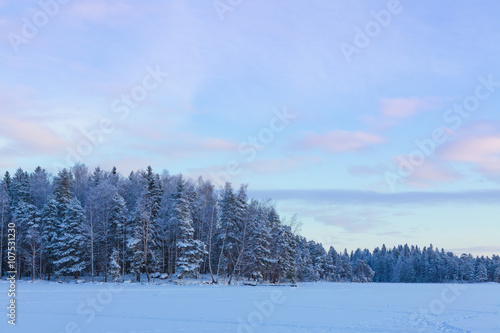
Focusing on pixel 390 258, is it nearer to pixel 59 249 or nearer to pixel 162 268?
pixel 162 268

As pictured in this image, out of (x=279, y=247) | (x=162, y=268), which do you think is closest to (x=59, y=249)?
(x=162, y=268)

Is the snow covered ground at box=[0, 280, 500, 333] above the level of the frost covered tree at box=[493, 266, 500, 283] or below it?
above

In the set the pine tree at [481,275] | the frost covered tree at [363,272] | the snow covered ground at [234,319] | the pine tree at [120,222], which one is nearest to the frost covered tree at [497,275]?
the pine tree at [481,275]

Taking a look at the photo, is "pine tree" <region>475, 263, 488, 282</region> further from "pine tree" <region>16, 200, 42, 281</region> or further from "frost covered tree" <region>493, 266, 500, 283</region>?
"pine tree" <region>16, 200, 42, 281</region>

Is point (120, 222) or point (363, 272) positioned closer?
point (120, 222)

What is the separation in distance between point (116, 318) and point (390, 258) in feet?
491

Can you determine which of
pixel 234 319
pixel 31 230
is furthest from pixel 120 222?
pixel 234 319

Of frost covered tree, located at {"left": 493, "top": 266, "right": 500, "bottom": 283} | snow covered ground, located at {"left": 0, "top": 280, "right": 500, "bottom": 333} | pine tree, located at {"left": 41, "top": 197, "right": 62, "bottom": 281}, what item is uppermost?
pine tree, located at {"left": 41, "top": 197, "right": 62, "bottom": 281}

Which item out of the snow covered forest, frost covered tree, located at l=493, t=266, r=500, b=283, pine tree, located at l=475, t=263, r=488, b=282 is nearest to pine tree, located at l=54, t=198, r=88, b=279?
the snow covered forest

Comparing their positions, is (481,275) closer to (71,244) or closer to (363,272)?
(363,272)

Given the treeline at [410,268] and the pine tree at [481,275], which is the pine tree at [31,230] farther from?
the pine tree at [481,275]

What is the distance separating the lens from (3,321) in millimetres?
16078

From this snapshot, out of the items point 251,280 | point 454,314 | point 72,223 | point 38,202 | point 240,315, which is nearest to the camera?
point 240,315

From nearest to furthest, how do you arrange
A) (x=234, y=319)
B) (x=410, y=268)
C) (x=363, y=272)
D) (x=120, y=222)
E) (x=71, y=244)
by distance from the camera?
(x=234, y=319) → (x=71, y=244) → (x=120, y=222) → (x=363, y=272) → (x=410, y=268)
